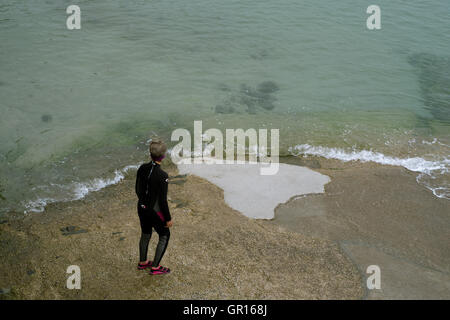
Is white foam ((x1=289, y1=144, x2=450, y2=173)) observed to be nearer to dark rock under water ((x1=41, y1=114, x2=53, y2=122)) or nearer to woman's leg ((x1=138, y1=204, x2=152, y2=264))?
woman's leg ((x1=138, y1=204, x2=152, y2=264))

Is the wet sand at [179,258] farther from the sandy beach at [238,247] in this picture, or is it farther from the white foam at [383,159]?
the white foam at [383,159]

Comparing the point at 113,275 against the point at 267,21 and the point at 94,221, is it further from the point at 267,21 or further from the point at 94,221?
the point at 267,21

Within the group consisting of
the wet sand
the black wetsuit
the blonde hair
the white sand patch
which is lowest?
the wet sand

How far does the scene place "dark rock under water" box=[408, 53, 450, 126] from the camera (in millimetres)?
11000

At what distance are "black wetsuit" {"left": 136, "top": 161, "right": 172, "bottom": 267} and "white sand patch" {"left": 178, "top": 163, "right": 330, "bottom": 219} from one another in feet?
6.77

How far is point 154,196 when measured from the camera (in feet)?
14.0

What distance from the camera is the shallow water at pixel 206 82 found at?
8398 mm

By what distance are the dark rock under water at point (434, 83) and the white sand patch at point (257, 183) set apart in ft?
16.3

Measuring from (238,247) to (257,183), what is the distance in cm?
195

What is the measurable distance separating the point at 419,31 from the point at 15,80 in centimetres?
1500

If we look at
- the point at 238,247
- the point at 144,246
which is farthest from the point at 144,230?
the point at 238,247

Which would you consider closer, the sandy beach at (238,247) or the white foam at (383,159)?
the sandy beach at (238,247)

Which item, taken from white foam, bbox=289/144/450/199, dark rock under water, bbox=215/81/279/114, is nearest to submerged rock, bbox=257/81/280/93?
dark rock under water, bbox=215/81/279/114

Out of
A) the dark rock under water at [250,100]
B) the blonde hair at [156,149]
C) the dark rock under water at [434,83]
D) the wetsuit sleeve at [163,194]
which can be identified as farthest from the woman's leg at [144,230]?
A: the dark rock under water at [434,83]
